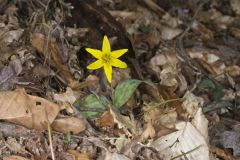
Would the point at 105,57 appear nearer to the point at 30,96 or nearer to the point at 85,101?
the point at 85,101

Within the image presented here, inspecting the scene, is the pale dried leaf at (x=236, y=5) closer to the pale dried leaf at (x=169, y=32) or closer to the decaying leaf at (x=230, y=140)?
the pale dried leaf at (x=169, y=32)

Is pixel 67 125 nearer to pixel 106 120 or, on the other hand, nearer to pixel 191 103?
pixel 106 120

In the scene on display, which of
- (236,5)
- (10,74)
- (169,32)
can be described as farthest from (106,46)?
(236,5)

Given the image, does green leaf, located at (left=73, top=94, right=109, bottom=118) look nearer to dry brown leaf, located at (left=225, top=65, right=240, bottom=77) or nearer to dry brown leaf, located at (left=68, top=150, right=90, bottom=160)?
dry brown leaf, located at (left=68, top=150, right=90, bottom=160)

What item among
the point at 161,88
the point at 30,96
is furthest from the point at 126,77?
the point at 30,96

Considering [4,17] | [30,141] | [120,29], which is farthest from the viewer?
[120,29]

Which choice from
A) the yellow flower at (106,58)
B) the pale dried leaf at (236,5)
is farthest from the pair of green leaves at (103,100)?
the pale dried leaf at (236,5)
